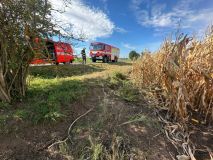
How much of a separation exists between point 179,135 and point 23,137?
118 inches

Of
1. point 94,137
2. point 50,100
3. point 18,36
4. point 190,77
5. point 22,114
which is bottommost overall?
point 94,137

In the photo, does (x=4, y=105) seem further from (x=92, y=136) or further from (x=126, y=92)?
(x=126, y=92)

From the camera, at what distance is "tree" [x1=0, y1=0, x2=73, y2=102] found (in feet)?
13.3

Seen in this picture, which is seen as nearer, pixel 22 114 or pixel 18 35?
pixel 22 114

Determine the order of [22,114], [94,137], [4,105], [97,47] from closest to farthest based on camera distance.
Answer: [94,137] < [22,114] < [4,105] < [97,47]

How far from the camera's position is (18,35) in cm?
428

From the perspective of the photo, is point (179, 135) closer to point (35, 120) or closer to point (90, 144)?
point (90, 144)

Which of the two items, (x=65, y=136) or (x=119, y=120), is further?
(x=119, y=120)

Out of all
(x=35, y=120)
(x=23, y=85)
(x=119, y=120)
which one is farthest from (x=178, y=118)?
(x=23, y=85)

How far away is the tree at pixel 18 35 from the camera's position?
4.04 metres

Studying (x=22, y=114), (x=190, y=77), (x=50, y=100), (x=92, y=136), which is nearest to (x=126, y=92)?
(x=190, y=77)

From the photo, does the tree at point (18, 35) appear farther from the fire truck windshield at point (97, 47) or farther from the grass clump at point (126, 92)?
the fire truck windshield at point (97, 47)

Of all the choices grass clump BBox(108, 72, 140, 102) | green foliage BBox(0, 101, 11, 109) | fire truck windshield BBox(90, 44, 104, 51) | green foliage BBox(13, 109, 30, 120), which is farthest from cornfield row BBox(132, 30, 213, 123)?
fire truck windshield BBox(90, 44, 104, 51)

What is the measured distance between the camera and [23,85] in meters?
4.75
